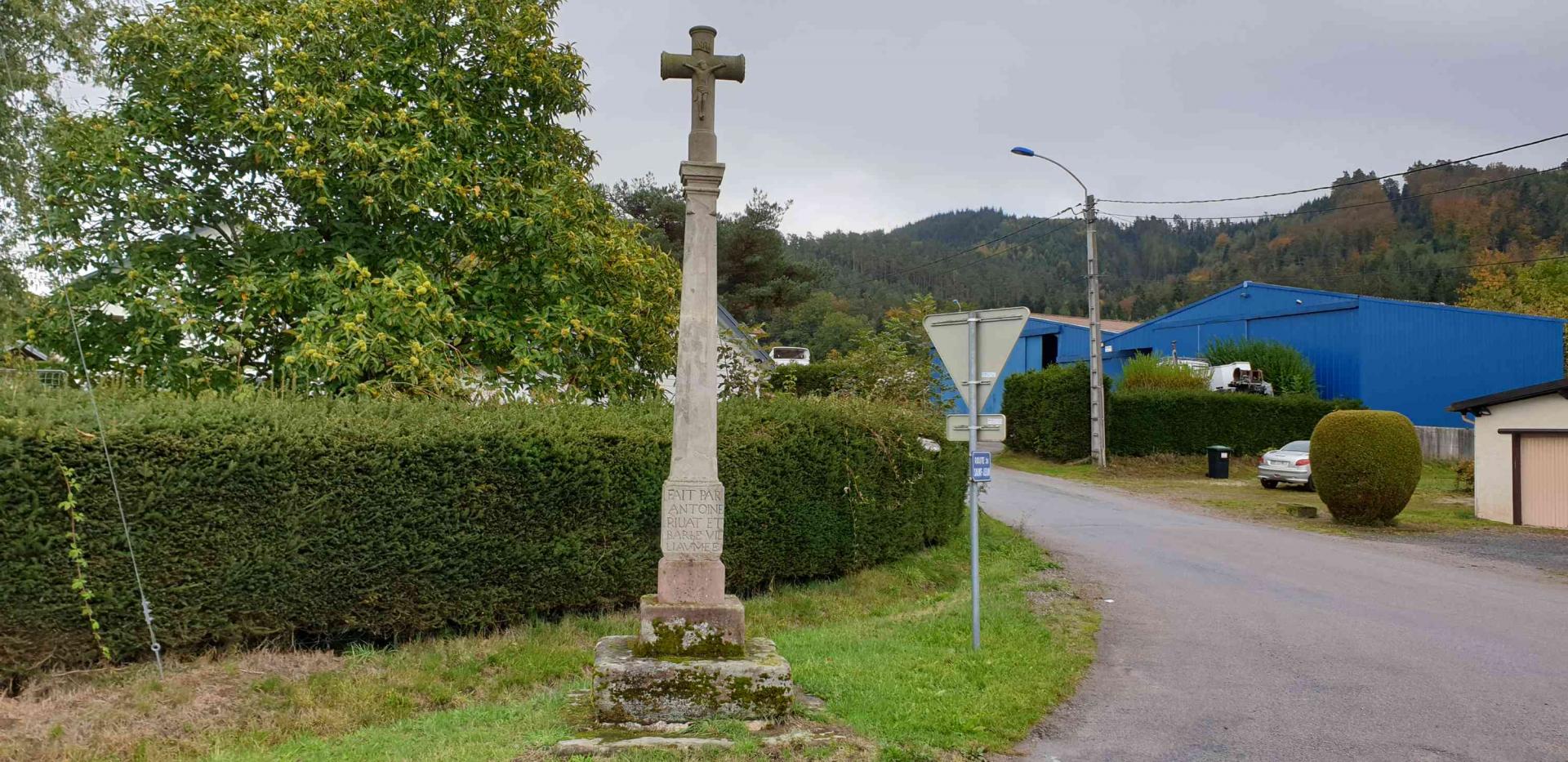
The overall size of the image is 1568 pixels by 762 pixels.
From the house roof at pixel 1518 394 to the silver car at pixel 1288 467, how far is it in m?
4.78

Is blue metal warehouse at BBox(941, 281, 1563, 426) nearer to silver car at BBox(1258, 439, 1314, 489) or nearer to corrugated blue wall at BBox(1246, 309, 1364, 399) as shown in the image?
corrugated blue wall at BBox(1246, 309, 1364, 399)

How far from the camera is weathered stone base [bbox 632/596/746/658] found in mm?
6367

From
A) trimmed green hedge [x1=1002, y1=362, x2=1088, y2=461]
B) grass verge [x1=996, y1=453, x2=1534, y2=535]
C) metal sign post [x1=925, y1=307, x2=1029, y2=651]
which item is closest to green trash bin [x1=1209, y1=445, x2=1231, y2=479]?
grass verge [x1=996, y1=453, x2=1534, y2=535]

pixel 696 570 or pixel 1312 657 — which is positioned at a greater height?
pixel 696 570

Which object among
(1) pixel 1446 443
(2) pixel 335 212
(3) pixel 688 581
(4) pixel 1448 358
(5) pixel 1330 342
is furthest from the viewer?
(5) pixel 1330 342

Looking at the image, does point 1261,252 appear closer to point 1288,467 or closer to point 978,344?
point 1288,467

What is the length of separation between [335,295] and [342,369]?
86 centimetres

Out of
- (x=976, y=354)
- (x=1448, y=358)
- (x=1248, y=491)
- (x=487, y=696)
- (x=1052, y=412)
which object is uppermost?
(x=1448, y=358)

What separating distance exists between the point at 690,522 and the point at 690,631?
2.23ft

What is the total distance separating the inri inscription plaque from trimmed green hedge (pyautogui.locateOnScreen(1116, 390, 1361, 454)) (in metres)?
26.4

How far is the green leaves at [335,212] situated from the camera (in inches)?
392

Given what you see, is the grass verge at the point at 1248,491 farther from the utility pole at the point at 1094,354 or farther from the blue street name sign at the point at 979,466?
the blue street name sign at the point at 979,466

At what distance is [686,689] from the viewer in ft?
20.2

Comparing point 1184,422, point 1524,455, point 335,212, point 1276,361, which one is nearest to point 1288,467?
point 1184,422
